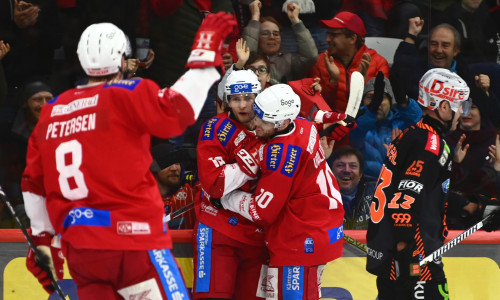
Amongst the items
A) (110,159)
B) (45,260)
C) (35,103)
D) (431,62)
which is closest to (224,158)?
(45,260)

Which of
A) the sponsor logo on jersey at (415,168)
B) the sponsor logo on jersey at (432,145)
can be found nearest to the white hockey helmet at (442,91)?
the sponsor logo on jersey at (432,145)

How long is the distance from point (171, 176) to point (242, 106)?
3.20 feet

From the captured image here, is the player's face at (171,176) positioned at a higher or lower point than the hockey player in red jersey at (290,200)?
lower

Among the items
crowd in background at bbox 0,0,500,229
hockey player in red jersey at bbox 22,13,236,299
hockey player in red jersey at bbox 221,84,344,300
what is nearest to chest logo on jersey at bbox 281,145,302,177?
hockey player in red jersey at bbox 221,84,344,300

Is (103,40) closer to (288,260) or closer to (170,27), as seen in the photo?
(288,260)

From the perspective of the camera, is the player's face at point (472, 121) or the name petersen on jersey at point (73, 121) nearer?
the name petersen on jersey at point (73, 121)

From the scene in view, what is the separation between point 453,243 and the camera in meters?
5.58

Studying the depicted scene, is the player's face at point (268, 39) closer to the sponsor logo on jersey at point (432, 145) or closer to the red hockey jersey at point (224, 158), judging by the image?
the red hockey jersey at point (224, 158)

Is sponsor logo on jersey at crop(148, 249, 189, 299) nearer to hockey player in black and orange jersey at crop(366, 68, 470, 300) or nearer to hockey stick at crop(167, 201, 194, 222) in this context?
hockey player in black and orange jersey at crop(366, 68, 470, 300)

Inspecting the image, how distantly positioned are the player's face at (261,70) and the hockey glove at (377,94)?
2.81ft

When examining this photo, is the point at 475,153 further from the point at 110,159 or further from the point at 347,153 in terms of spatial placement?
the point at 110,159

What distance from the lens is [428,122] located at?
5254mm

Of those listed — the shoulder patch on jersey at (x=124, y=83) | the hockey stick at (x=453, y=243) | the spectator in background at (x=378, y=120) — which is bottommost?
the hockey stick at (x=453, y=243)

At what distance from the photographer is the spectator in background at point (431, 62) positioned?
6887 millimetres
